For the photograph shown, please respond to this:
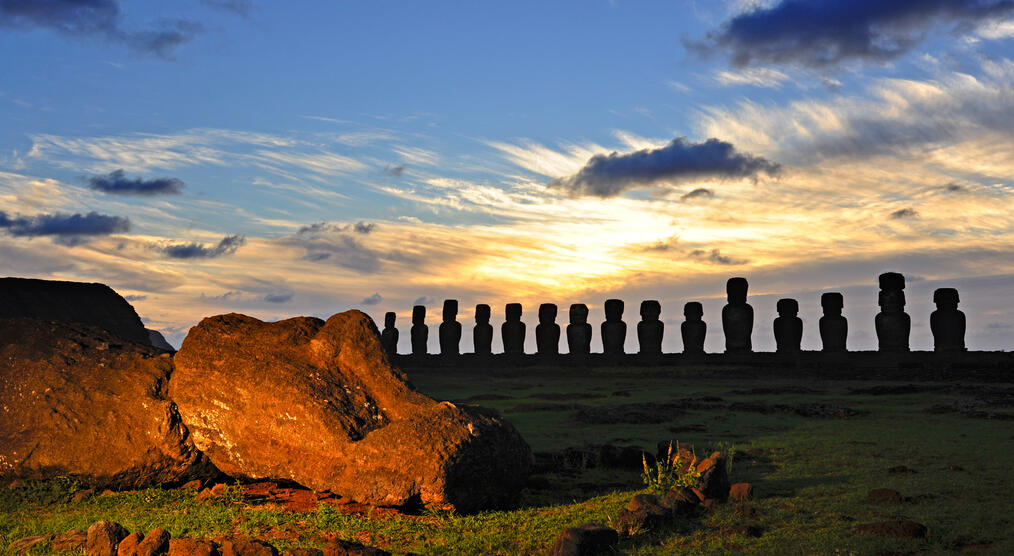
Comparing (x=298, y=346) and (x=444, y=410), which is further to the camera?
(x=298, y=346)

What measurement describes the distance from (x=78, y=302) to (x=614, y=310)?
21991 millimetres

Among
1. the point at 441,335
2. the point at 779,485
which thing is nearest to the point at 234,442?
the point at 779,485

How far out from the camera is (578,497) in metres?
9.06

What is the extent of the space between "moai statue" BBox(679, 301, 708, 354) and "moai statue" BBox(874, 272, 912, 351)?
22.1 feet

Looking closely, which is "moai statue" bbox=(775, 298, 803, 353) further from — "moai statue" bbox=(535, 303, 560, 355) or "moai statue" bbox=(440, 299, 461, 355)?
"moai statue" bbox=(440, 299, 461, 355)

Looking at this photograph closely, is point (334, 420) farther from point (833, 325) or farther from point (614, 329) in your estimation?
point (614, 329)

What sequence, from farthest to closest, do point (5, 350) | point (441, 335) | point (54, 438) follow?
1. point (441, 335)
2. point (5, 350)
3. point (54, 438)

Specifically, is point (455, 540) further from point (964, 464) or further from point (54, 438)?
point (964, 464)

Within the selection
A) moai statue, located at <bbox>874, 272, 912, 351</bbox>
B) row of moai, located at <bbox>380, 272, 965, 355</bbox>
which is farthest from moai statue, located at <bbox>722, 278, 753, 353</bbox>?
moai statue, located at <bbox>874, 272, 912, 351</bbox>

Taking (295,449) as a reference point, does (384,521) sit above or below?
below

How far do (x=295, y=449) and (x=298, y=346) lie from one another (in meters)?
1.28

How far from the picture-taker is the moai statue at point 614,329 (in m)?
38.9

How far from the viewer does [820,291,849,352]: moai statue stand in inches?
1314

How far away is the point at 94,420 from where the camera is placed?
962cm
